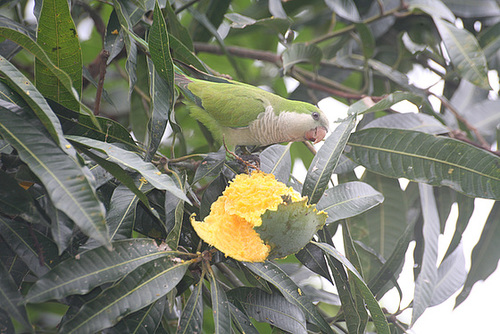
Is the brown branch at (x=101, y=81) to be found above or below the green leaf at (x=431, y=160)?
above

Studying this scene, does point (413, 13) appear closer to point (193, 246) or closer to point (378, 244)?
point (378, 244)

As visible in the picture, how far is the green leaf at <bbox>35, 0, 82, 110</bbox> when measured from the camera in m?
1.22

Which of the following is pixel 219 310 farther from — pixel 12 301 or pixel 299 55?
pixel 299 55

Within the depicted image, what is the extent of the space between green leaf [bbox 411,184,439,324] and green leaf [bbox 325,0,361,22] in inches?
44.3

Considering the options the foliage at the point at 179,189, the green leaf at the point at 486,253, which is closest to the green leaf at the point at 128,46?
the foliage at the point at 179,189

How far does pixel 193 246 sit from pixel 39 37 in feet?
2.46

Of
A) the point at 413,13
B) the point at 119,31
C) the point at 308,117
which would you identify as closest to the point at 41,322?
the point at 119,31

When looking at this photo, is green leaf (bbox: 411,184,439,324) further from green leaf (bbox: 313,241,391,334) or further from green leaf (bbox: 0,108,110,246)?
green leaf (bbox: 0,108,110,246)

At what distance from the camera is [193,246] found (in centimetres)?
140

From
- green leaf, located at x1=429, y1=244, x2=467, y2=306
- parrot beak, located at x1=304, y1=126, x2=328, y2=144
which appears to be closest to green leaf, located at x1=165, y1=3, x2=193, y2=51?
parrot beak, located at x1=304, y1=126, x2=328, y2=144

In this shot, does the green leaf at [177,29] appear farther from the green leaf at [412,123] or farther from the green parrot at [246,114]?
the green leaf at [412,123]

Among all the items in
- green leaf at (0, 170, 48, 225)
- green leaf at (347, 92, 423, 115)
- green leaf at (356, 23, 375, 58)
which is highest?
green leaf at (356, 23, 375, 58)

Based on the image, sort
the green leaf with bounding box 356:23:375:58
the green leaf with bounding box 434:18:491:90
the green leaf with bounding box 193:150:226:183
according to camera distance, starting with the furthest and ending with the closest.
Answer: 1. the green leaf with bounding box 356:23:375:58
2. the green leaf with bounding box 434:18:491:90
3. the green leaf with bounding box 193:150:226:183

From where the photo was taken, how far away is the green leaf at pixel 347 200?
149 centimetres
